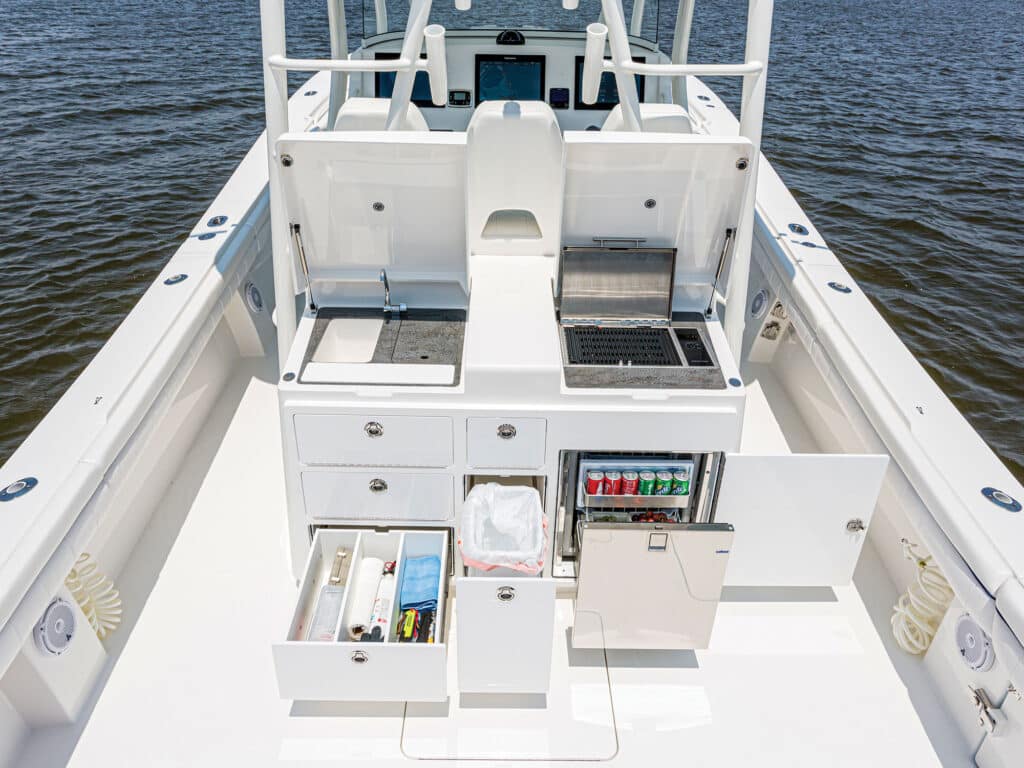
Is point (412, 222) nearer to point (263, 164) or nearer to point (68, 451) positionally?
point (68, 451)

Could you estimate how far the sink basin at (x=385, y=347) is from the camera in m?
2.27

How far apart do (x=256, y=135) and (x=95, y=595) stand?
24.0ft

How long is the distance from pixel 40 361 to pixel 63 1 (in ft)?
42.5

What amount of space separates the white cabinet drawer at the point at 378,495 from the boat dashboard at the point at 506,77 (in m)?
2.50

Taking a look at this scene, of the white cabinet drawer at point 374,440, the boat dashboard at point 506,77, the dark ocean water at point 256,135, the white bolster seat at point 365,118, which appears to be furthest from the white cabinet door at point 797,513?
the boat dashboard at point 506,77

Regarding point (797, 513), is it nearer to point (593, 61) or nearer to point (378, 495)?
point (378, 495)

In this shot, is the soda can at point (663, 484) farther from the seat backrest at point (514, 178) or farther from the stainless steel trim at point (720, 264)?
the seat backrest at point (514, 178)

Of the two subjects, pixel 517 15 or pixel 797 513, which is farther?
pixel 517 15

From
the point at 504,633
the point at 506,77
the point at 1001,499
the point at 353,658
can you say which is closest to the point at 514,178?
the point at 504,633

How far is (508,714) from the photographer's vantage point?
218 cm

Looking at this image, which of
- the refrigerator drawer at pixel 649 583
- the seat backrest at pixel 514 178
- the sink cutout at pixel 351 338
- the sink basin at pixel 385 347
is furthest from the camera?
the seat backrest at pixel 514 178

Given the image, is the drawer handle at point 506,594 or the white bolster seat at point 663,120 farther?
the white bolster seat at point 663,120

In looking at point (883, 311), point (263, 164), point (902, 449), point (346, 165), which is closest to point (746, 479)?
point (902, 449)

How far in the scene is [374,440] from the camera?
7.38ft
